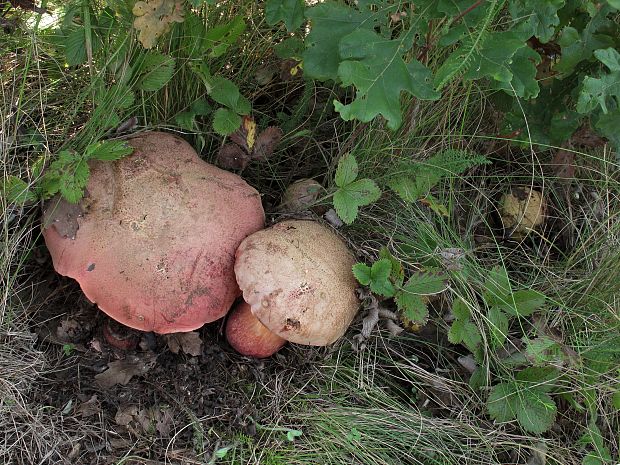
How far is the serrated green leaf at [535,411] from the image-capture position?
203 centimetres

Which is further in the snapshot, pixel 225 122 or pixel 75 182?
pixel 225 122

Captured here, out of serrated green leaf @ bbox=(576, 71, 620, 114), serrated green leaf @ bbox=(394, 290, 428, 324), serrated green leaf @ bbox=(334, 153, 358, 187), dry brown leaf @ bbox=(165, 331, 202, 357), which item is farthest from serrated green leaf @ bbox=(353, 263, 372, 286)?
serrated green leaf @ bbox=(576, 71, 620, 114)

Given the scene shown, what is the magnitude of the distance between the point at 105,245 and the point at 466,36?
1.24m

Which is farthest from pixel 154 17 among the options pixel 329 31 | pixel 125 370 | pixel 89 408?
pixel 89 408

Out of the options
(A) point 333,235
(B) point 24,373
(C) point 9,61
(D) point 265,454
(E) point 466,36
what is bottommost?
(D) point 265,454

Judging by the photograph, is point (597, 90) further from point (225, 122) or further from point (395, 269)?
point (225, 122)

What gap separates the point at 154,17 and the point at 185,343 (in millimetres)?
1038

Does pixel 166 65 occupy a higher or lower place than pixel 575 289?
higher

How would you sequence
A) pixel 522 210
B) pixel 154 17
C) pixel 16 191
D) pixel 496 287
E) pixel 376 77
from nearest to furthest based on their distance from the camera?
pixel 376 77, pixel 154 17, pixel 16 191, pixel 496 287, pixel 522 210

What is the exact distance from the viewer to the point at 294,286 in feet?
6.13

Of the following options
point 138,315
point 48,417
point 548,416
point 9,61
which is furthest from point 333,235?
point 9,61

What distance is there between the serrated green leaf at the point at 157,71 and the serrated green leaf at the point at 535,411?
5.18 feet

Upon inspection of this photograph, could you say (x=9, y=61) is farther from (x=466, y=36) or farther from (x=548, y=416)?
(x=548, y=416)

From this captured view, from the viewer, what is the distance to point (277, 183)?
2.44 meters
